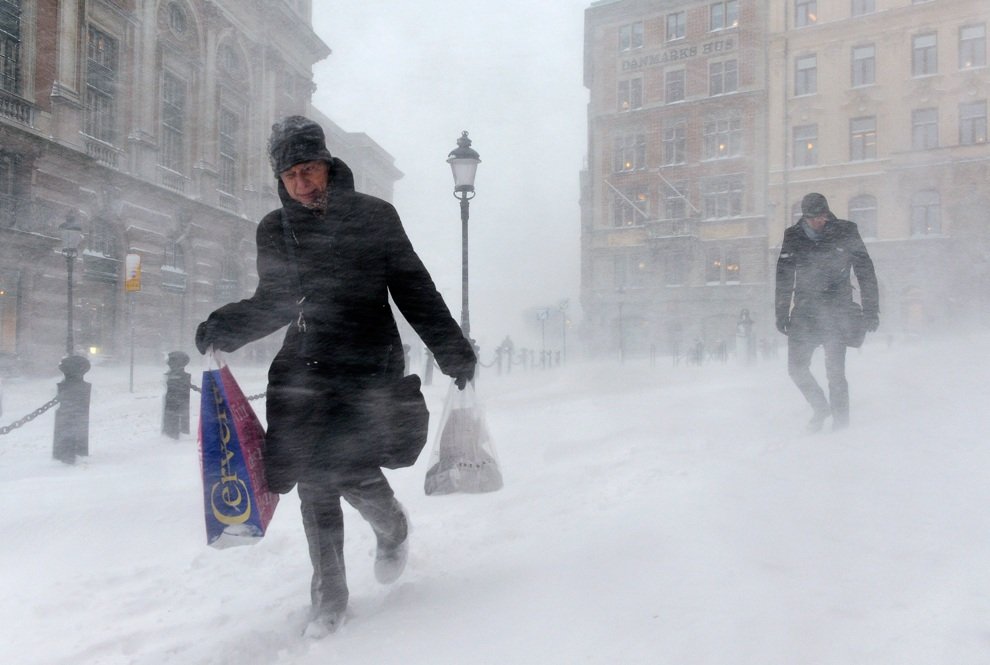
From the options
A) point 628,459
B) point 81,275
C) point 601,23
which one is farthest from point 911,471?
point 601,23

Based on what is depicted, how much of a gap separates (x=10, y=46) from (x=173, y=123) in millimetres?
6459

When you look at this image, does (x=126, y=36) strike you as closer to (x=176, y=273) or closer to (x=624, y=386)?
(x=176, y=273)

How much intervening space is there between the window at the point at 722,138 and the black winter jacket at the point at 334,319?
125 feet

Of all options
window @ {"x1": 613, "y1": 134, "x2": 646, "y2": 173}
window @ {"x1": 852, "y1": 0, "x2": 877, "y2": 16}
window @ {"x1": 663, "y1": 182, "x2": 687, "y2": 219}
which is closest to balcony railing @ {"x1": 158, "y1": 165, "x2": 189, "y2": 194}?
window @ {"x1": 613, "y1": 134, "x2": 646, "y2": 173}

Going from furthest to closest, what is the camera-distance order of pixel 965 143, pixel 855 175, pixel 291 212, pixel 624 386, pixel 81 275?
pixel 855 175
pixel 965 143
pixel 81 275
pixel 624 386
pixel 291 212

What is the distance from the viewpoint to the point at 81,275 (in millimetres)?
18812

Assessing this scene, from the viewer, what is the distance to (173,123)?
2403 cm

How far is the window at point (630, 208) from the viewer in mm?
38938

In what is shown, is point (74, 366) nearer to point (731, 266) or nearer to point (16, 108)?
point (16, 108)

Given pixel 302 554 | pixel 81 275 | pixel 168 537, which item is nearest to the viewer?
pixel 302 554

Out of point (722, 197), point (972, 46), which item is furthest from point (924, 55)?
point (722, 197)

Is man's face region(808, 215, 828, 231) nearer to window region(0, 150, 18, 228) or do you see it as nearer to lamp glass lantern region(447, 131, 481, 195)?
lamp glass lantern region(447, 131, 481, 195)

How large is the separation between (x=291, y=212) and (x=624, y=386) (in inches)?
377

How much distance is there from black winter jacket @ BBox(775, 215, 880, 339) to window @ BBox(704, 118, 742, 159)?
114ft
